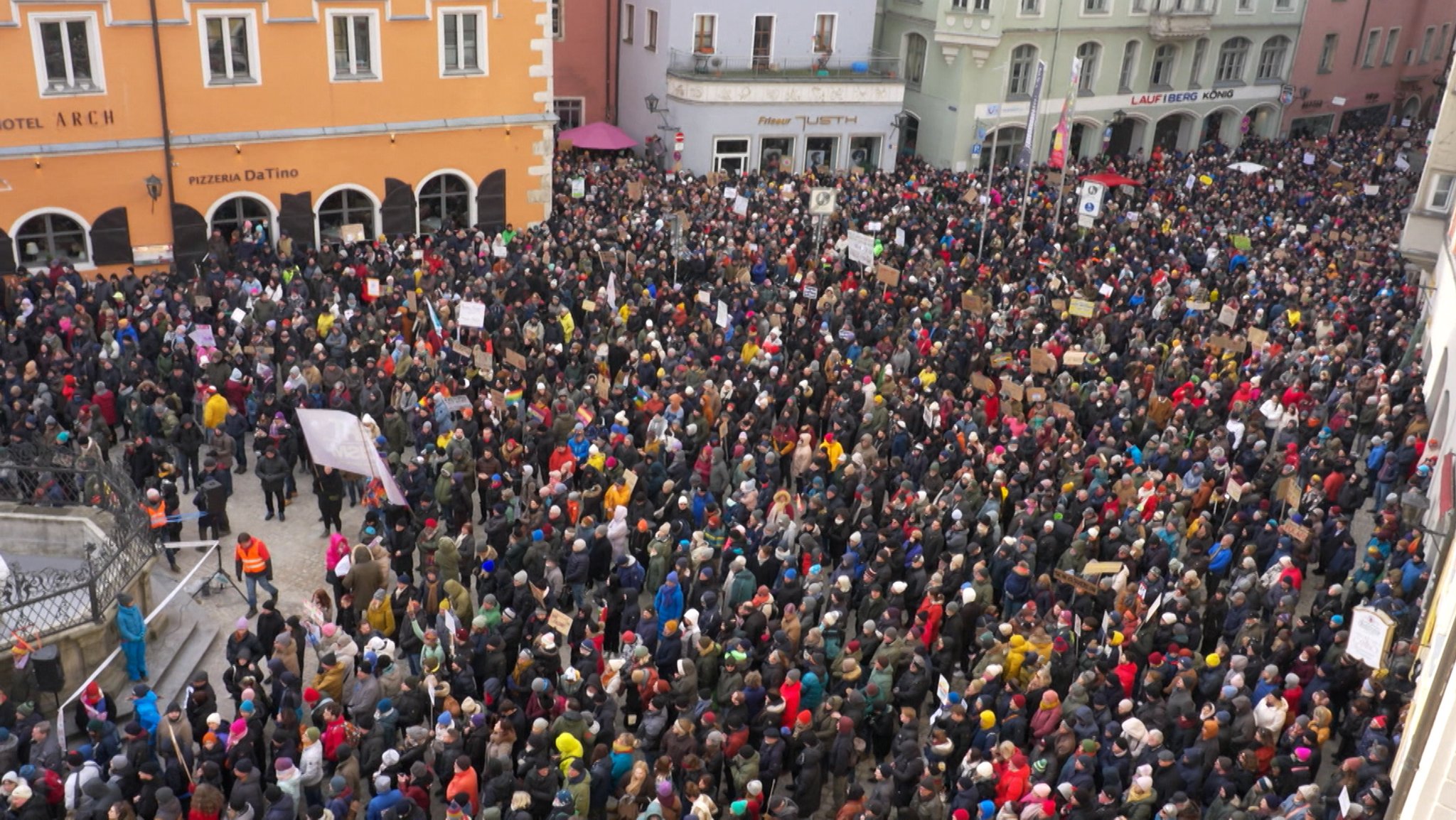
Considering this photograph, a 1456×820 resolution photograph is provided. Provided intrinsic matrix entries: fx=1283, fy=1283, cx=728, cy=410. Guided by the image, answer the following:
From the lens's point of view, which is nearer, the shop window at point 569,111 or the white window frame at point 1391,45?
the shop window at point 569,111

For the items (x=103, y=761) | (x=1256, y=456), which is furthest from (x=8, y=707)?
(x=1256, y=456)

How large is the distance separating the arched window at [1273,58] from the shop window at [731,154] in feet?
67.0

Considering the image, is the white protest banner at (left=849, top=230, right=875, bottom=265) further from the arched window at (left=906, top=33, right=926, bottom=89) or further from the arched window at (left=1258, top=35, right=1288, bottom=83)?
the arched window at (left=1258, top=35, right=1288, bottom=83)

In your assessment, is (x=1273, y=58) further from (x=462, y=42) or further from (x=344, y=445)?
(x=344, y=445)

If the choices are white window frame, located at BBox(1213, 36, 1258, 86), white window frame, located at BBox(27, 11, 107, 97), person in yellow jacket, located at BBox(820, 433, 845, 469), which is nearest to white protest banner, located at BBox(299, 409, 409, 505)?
person in yellow jacket, located at BBox(820, 433, 845, 469)

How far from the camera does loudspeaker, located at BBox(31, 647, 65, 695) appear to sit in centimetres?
1349

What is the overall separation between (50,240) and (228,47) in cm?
546

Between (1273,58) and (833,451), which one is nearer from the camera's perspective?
(833,451)

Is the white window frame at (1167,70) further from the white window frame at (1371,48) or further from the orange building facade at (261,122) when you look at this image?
the orange building facade at (261,122)

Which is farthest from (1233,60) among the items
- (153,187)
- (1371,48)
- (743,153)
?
(153,187)

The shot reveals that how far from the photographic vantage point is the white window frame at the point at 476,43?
2953 centimetres

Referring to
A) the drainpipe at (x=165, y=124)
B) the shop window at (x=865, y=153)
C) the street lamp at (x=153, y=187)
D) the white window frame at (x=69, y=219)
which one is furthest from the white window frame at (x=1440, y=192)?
the white window frame at (x=69, y=219)

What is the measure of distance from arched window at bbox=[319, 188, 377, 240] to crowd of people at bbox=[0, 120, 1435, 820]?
189 cm

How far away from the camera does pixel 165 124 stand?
26984 millimetres
